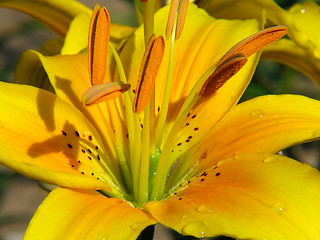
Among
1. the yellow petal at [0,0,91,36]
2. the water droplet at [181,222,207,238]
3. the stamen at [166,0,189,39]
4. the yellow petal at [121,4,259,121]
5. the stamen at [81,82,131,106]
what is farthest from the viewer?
the yellow petal at [0,0,91,36]

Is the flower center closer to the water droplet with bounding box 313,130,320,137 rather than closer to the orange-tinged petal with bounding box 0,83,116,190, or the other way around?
the orange-tinged petal with bounding box 0,83,116,190

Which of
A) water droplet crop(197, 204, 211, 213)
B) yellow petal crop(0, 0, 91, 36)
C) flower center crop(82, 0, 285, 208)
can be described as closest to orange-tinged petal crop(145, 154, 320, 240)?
water droplet crop(197, 204, 211, 213)

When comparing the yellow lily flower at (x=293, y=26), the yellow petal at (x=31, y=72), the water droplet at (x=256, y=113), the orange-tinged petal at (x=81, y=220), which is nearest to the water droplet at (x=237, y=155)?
the water droplet at (x=256, y=113)

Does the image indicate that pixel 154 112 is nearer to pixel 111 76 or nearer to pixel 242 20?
pixel 111 76

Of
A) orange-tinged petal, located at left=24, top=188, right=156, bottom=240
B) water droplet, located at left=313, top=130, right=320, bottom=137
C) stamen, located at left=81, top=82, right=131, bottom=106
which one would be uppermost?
stamen, located at left=81, top=82, right=131, bottom=106

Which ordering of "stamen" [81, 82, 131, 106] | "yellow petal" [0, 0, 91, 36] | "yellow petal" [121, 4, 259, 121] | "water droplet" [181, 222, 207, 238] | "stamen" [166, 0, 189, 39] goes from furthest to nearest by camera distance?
"yellow petal" [0, 0, 91, 36] → "yellow petal" [121, 4, 259, 121] → "stamen" [166, 0, 189, 39] → "stamen" [81, 82, 131, 106] → "water droplet" [181, 222, 207, 238]

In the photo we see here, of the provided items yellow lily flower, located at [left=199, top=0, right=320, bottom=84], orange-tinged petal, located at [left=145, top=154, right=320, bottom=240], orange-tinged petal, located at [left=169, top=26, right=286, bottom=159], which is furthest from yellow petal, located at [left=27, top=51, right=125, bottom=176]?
yellow lily flower, located at [left=199, top=0, right=320, bottom=84]

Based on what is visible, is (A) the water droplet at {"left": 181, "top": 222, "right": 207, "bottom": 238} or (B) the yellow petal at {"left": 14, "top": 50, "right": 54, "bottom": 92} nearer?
(A) the water droplet at {"left": 181, "top": 222, "right": 207, "bottom": 238}

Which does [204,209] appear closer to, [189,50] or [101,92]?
[101,92]

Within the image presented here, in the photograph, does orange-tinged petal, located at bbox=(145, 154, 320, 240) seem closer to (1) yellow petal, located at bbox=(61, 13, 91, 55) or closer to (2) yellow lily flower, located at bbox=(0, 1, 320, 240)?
(2) yellow lily flower, located at bbox=(0, 1, 320, 240)

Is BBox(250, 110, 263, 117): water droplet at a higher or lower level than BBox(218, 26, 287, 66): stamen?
lower
